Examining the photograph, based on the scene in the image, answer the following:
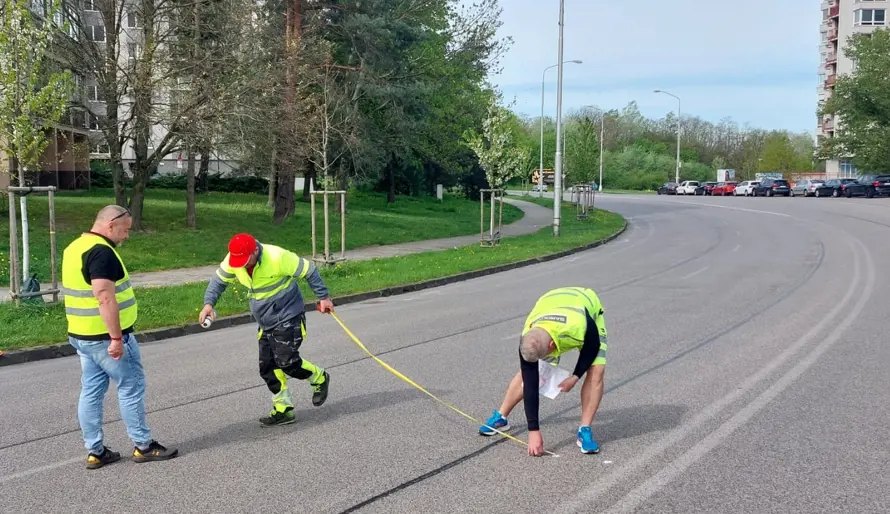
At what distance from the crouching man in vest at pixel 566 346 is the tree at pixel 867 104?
231 feet

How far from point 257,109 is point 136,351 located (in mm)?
15169

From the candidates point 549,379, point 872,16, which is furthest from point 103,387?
point 872,16

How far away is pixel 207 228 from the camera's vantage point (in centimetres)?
2289

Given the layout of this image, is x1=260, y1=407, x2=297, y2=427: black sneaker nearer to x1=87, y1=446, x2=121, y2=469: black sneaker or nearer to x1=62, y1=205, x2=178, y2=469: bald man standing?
x1=62, y1=205, x2=178, y2=469: bald man standing

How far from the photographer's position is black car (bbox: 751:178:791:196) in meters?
60.8

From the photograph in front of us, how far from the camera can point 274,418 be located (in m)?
6.07

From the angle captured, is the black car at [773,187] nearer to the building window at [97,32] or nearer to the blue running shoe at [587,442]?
the building window at [97,32]

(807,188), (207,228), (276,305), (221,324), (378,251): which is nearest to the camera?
(276,305)

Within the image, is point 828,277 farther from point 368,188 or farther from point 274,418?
point 368,188

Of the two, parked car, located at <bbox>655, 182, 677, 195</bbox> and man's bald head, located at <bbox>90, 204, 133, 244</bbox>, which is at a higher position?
parked car, located at <bbox>655, 182, 677, 195</bbox>

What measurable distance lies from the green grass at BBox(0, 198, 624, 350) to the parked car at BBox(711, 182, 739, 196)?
146ft

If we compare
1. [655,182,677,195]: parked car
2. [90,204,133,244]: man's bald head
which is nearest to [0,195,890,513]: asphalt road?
[90,204,133,244]: man's bald head

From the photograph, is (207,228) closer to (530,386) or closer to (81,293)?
(81,293)

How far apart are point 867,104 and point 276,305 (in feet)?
250
